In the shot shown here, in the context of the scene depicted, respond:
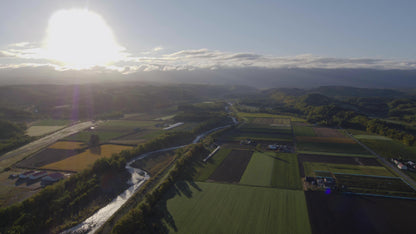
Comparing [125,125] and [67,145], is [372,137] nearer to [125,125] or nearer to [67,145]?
[125,125]

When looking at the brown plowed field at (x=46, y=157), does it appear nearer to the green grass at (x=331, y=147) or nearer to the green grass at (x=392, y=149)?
the green grass at (x=331, y=147)

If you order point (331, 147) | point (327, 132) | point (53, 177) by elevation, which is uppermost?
point (53, 177)

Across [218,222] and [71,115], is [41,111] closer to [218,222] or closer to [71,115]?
[71,115]

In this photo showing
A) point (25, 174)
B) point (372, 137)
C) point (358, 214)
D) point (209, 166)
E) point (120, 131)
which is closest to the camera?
point (358, 214)

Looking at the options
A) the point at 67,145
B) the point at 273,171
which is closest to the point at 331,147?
the point at 273,171

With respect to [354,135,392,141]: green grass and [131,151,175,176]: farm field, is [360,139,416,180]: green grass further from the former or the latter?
[131,151,175,176]: farm field

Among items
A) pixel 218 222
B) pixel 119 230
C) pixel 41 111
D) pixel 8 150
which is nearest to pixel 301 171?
pixel 218 222

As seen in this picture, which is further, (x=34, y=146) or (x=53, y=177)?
(x=34, y=146)
